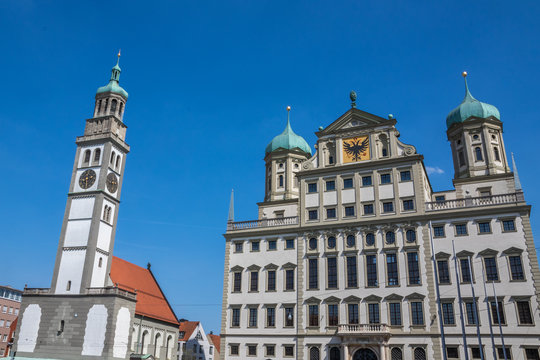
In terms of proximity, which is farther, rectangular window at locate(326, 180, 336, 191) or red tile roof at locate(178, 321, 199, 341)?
red tile roof at locate(178, 321, 199, 341)

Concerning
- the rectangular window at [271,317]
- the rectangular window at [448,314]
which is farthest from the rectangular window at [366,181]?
the rectangular window at [271,317]

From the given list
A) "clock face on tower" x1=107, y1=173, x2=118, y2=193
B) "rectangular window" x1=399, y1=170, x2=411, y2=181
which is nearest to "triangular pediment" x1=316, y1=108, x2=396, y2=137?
"rectangular window" x1=399, y1=170, x2=411, y2=181

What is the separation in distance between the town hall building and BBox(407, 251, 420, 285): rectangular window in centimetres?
9

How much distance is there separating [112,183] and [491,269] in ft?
138

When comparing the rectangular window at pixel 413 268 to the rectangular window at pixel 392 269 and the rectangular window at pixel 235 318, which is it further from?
the rectangular window at pixel 235 318

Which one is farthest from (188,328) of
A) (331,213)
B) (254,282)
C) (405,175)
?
(405,175)

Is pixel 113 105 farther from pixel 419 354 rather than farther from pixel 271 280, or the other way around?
pixel 419 354

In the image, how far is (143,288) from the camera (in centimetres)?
6450

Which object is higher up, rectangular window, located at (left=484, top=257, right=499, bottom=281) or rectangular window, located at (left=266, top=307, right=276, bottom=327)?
rectangular window, located at (left=484, top=257, right=499, bottom=281)

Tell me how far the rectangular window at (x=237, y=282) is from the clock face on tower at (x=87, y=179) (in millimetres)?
20653

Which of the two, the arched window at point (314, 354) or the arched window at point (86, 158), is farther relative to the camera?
the arched window at point (86, 158)

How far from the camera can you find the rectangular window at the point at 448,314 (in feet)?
132

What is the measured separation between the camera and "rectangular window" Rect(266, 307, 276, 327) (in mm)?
45844

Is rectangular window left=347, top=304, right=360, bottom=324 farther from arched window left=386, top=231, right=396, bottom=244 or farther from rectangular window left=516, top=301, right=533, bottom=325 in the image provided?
rectangular window left=516, top=301, right=533, bottom=325
